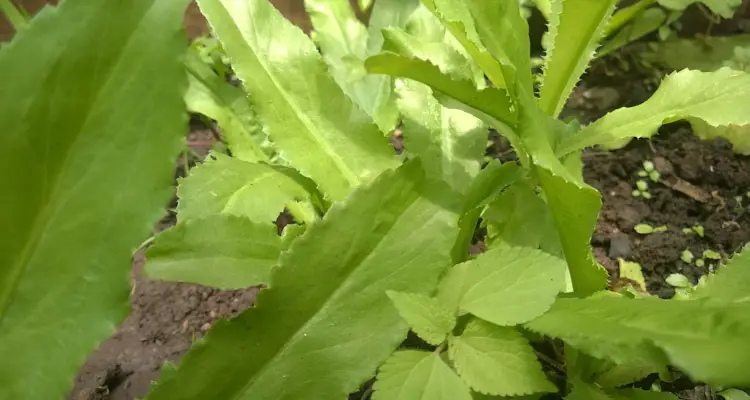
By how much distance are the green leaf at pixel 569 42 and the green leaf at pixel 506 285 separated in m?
0.25

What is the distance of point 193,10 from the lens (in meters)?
1.37

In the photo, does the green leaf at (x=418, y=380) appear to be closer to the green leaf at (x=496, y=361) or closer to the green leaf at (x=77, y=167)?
the green leaf at (x=496, y=361)

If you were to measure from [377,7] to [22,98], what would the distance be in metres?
0.65

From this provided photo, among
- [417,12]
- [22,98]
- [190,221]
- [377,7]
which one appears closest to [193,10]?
[377,7]

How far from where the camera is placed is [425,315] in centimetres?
53

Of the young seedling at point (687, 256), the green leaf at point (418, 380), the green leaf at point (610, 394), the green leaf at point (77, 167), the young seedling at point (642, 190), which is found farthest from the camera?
the young seedling at point (642, 190)

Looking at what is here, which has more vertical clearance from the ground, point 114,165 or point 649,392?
point 114,165

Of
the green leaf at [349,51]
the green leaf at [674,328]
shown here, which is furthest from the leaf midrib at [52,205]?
the green leaf at [349,51]

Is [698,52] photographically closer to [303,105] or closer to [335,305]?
[303,105]

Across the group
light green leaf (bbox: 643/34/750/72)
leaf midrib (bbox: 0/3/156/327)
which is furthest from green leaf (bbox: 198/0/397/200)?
light green leaf (bbox: 643/34/750/72)

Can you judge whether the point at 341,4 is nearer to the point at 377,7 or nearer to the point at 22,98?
the point at 377,7

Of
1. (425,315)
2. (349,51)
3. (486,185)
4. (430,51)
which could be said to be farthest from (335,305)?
(349,51)

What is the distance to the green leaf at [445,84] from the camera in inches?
20.3

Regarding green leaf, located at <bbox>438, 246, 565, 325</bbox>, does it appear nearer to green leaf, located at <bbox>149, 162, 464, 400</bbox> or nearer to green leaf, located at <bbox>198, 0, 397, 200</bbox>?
green leaf, located at <bbox>149, 162, 464, 400</bbox>
